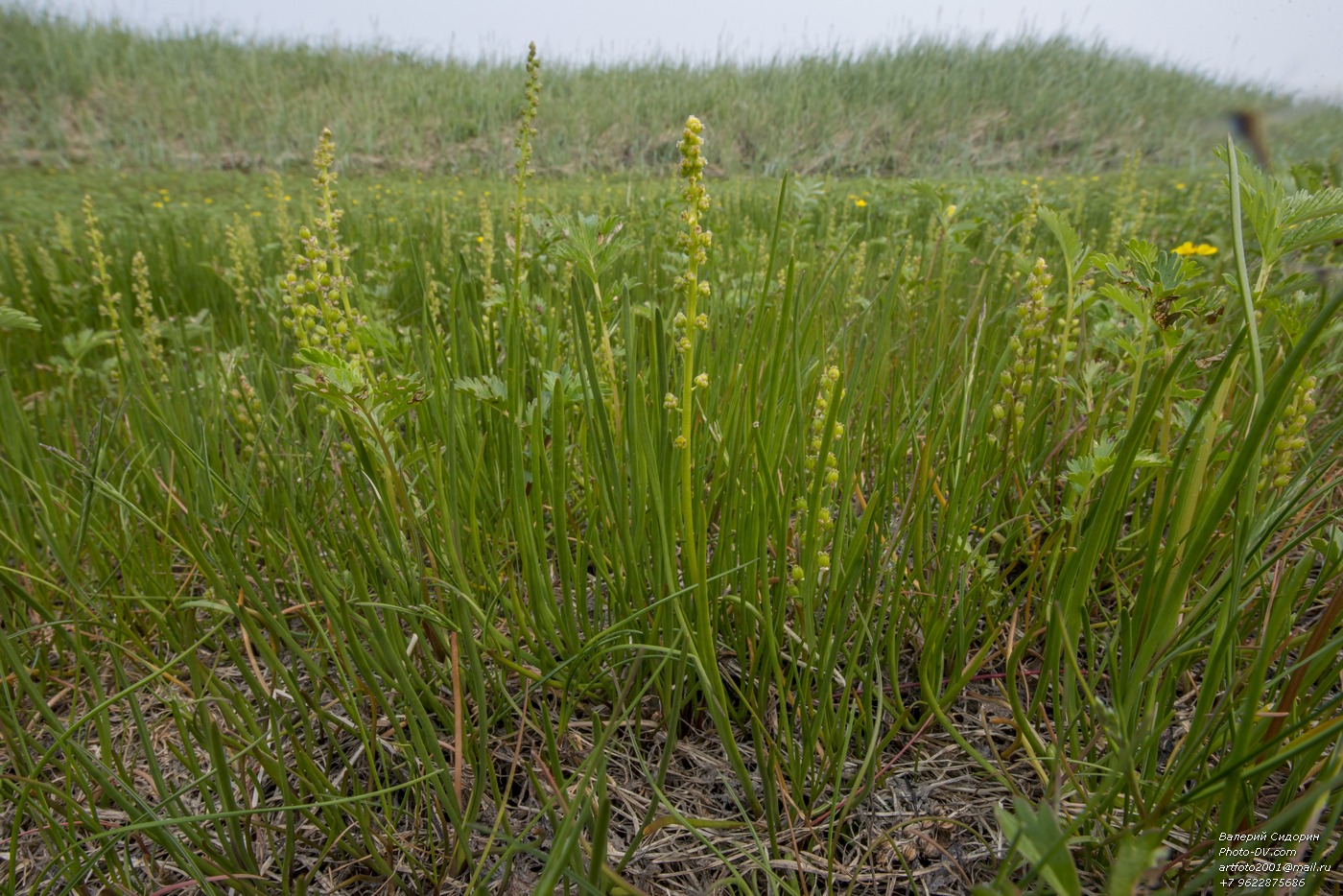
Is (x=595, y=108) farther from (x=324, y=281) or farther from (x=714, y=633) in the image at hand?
(x=714, y=633)

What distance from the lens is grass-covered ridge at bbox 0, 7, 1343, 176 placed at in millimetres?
11516

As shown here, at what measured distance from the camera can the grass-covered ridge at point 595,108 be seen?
1152cm

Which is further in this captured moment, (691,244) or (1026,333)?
(1026,333)

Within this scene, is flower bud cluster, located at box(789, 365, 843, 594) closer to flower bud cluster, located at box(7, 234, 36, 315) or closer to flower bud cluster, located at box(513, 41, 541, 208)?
flower bud cluster, located at box(513, 41, 541, 208)

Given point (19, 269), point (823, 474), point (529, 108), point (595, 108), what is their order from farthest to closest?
point (595, 108) → point (19, 269) → point (529, 108) → point (823, 474)

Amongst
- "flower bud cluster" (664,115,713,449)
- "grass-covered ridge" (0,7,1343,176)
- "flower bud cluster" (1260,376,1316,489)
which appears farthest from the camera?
"grass-covered ridge" (0,7,1343,176)

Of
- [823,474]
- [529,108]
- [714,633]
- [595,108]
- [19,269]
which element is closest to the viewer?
[823,474]

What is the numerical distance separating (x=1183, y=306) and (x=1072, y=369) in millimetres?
841

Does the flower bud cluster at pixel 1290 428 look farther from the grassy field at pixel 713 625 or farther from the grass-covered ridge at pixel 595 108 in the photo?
the grass-covered ridge at pixel 595 108

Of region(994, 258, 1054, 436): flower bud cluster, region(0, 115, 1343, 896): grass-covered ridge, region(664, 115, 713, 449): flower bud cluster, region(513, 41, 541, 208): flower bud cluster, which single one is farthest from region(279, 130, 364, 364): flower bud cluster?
region(994, 258, 1054, 436): flower bud cluster

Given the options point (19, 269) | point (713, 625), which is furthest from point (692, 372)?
point (19, 269)

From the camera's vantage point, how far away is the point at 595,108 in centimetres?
1211

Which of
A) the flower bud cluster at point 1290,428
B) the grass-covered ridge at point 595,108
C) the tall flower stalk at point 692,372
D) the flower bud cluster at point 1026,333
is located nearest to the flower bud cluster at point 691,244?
the tall flower stalk at point 692,372

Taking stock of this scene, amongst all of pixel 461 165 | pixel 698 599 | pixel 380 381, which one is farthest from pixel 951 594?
pixel 461 165
